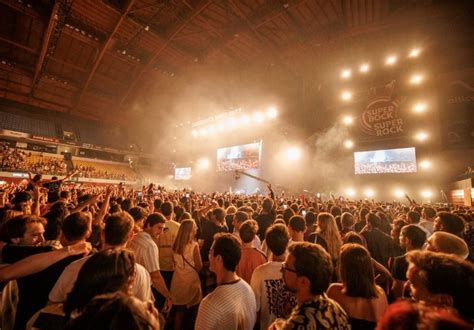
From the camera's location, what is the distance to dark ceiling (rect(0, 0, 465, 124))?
12078 mm

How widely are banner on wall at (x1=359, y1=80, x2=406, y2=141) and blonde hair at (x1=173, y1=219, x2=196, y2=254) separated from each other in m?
19.3

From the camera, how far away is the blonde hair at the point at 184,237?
3094mm

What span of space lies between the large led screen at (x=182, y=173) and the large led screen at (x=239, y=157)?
582 centimetres

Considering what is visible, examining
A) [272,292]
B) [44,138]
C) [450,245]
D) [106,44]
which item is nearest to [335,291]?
[272,292]

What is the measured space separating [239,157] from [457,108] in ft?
59.1

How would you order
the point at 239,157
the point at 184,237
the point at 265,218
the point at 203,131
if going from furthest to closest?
1. the point at 239,157
2. the point at 203,131
3. the point at 265,218
4. the point at 184,237

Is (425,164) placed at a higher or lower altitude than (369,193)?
higher

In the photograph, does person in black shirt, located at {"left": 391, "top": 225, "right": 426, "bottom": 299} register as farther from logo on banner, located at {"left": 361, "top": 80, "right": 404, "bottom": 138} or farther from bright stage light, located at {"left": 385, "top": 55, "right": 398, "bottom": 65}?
bright stage light, located at {"left": 385, "top": 55, "right": 398, "bottom": 65}

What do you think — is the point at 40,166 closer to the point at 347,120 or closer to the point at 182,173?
the point at 182,173

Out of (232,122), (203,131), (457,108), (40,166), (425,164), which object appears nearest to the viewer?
(457,108)

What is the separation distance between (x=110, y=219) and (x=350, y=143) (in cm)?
2041

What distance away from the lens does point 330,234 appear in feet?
11.1

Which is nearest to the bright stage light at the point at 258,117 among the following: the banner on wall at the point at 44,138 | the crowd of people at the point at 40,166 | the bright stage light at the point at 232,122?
the bright stage light at the point at 232,122

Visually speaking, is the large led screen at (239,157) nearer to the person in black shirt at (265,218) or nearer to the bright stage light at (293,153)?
the bright stage light at (293,153)
